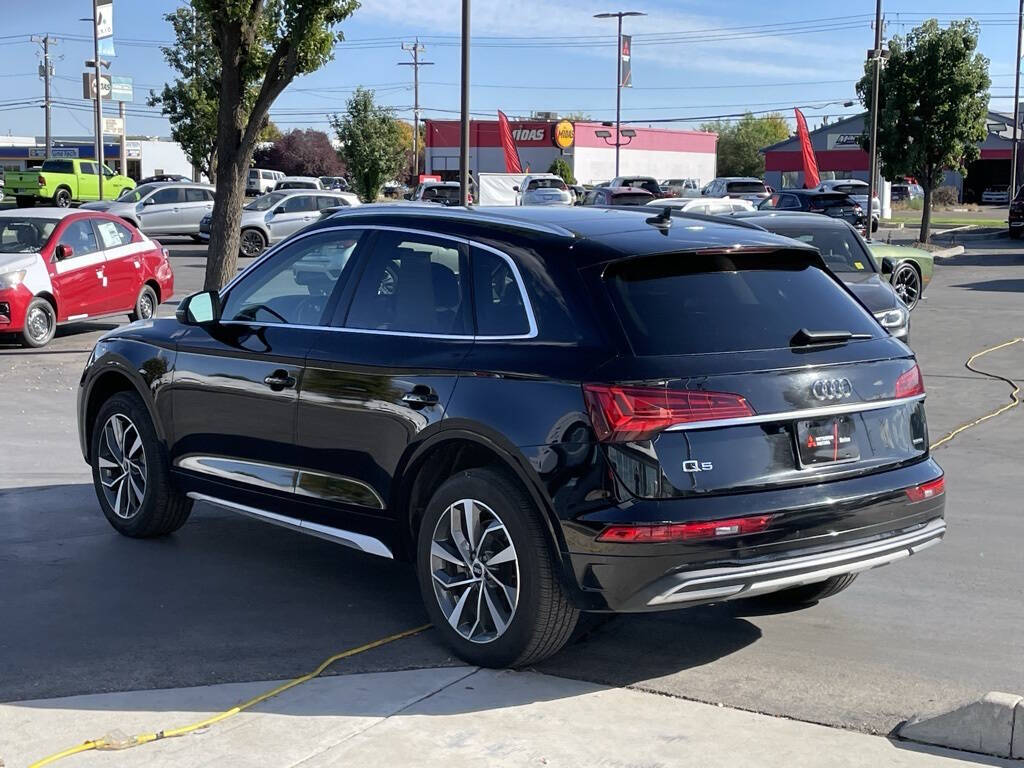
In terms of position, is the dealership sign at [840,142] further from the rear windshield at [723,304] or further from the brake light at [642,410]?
the brake light at [642,410]

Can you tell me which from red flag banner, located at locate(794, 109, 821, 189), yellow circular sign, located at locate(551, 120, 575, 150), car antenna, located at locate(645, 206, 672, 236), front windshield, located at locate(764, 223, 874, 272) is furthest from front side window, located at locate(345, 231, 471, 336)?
yellow circular sign, located at locate(551, 120, 575, 150)

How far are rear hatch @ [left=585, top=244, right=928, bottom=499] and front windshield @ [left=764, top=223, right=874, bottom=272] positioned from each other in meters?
8.50

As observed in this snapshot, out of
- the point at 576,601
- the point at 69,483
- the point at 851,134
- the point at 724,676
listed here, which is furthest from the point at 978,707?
the point at 851,134

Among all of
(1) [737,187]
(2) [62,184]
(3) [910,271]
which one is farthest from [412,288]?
(2) [62,184]

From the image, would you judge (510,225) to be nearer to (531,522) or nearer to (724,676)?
(531,522)

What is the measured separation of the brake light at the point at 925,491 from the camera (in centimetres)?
525

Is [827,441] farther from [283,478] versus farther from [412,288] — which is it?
[283,478]

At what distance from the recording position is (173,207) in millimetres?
37188

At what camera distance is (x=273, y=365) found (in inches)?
246

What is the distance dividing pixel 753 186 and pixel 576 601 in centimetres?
4385

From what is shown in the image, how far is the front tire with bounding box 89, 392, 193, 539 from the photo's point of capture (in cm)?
713

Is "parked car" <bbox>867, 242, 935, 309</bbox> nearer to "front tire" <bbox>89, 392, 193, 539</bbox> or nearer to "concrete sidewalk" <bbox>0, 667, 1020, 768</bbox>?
"front tire" <bbox>89, 392, 193, 539</bbox>

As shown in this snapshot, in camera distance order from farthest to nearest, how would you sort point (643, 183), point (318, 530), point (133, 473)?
point (643, 183), point (133, 473), point (318, 530)

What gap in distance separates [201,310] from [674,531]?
10.1 feet
